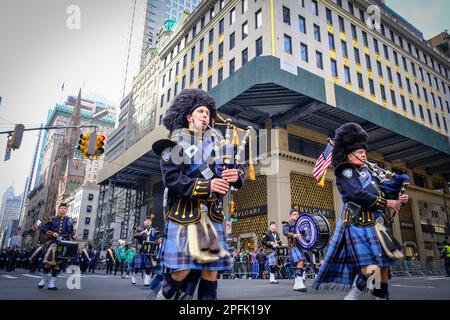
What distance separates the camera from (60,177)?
11781 cm

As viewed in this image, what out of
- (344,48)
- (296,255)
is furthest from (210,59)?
(296,255)

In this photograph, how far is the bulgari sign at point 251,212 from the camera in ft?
76.5

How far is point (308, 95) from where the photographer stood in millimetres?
20859

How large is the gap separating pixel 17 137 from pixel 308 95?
55.1 ft

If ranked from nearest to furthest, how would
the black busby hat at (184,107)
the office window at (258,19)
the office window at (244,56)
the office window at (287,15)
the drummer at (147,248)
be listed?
the black busby hat at (184,107) → the drummer at (147,248) → the office window at (258,19) → the office window at (287,15) → the office window at (244,56)

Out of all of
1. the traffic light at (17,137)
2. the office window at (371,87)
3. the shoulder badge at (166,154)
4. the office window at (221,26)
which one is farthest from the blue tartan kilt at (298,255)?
the office window at (221,26)

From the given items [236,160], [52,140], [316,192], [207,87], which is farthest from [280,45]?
[52,140]

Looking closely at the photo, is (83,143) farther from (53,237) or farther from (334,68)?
(334,68)

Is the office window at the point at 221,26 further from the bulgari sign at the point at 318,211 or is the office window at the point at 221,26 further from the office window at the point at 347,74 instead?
the bulgari sign at the point at 318,211

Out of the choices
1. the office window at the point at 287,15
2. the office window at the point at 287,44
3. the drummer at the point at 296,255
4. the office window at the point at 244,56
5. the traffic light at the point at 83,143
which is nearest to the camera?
the drummer at the point at 296,255

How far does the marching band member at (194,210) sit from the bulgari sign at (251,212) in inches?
799

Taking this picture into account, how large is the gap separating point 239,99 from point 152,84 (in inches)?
1066

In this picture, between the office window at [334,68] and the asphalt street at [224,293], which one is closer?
the asphalt street at [224,293]
